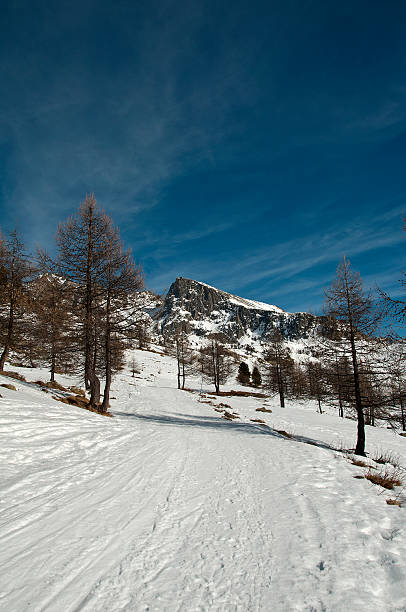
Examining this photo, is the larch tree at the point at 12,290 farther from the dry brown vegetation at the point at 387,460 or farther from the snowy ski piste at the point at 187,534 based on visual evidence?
the dry brown vegetation at the point at 387,460

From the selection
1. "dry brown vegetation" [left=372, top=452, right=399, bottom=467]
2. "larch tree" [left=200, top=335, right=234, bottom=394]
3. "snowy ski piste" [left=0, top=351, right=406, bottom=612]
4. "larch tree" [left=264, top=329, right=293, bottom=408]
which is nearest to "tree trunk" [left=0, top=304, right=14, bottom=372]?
"snowy ski piste" [left=0, top=351, right=406, bottom=612]

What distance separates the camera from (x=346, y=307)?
46.2ft

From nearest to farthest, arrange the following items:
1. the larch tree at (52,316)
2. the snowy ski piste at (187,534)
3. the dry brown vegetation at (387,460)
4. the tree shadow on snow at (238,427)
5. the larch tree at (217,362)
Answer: the snowy ski piste at (187,534), the dry brown vegetation at (387,460), the tree shadow on snow at (238,427), the larch tree at (52,316), the larch tree at (217,362)

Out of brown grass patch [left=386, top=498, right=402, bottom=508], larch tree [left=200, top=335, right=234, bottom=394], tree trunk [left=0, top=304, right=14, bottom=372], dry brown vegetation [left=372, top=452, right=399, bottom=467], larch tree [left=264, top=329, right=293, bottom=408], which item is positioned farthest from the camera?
larch tree [left=200, top=335, right=234, bottom=394]

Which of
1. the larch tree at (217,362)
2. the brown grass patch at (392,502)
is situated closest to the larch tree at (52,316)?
the brown grass patch at (392,502)

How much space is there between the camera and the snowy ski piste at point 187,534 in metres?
2.38

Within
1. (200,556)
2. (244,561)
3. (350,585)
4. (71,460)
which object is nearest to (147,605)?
(200,556)

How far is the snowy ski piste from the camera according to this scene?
2377 millimetres

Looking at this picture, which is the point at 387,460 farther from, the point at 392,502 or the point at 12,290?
the point at 12,290

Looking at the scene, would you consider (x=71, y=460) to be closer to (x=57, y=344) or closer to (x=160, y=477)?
(x=160, y=477)

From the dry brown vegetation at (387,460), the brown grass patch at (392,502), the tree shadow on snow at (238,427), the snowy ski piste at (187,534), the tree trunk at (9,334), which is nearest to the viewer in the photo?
the snowy ski piste at (187,534)

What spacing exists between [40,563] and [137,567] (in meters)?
0.94

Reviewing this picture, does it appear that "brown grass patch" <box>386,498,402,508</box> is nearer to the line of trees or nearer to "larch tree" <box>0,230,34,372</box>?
the line of trees

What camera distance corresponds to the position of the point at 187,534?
3402mm
